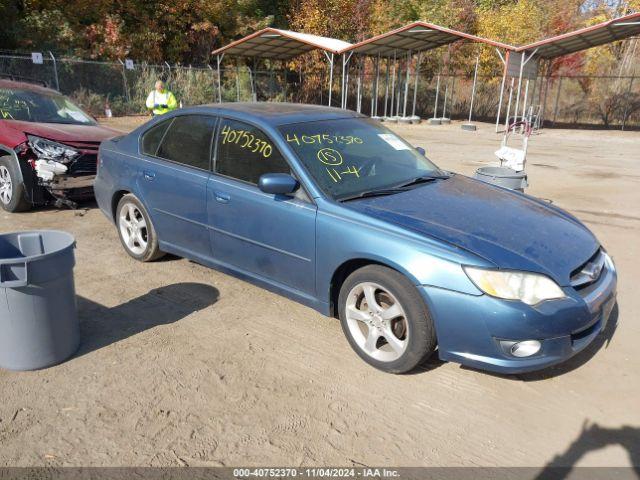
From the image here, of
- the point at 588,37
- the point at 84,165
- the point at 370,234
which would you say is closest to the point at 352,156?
the point at 370,234

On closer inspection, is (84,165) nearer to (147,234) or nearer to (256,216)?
(147,234)

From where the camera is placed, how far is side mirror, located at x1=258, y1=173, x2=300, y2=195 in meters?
3.61

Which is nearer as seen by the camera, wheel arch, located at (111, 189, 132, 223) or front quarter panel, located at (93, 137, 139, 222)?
front quarter panel, located at (93, 137, 139, 222)

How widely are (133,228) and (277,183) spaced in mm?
2268

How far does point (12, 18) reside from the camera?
23078mm

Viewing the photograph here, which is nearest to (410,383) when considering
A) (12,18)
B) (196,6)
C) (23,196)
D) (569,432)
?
(569,432)

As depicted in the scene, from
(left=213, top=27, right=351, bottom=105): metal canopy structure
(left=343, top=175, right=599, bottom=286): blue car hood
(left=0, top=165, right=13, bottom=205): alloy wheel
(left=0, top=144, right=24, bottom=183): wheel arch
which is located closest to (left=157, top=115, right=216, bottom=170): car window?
(left=343, top=175, right=599, bottom=286): blue car hood

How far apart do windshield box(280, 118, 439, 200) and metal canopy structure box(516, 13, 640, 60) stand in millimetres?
17795

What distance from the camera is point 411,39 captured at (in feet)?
77.9

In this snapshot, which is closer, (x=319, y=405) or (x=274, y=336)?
(x=319, y=405)

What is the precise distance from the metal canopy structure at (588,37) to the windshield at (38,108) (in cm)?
1729

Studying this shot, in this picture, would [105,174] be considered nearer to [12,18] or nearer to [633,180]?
[633,180]

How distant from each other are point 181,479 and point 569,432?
2.07 meters

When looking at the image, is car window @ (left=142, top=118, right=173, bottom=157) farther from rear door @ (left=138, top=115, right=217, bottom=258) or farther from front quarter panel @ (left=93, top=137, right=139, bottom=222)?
front quarter panel @ (left=93, top=137, right=139, bottom=222)
